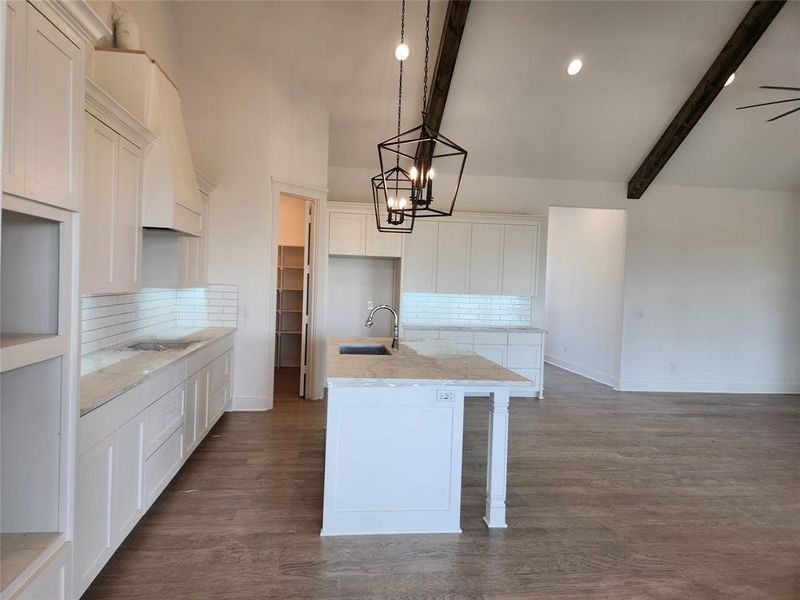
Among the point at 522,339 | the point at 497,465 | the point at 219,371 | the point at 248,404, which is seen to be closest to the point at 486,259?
the point at 522,339

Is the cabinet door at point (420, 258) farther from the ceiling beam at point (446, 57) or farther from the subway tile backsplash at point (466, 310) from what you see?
the ceiling beam at point (446, 57)

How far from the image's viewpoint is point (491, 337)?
20.3 ft

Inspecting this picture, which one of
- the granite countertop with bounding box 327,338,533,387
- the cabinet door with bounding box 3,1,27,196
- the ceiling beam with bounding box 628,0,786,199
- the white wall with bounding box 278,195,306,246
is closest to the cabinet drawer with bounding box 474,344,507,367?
the granite countertop with bounding box 327,338,533,387

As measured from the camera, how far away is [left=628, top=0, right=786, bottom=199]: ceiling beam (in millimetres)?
4746

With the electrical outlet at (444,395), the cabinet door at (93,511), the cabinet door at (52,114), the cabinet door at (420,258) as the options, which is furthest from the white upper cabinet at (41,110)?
the cabinet door at (420,258)

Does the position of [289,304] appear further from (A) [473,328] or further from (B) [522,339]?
(B) [522,339]

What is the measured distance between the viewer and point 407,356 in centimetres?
344

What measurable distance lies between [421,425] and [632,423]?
3580mm

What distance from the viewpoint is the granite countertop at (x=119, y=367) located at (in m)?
2.10

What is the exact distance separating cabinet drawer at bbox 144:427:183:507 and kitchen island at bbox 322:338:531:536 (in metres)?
1.01

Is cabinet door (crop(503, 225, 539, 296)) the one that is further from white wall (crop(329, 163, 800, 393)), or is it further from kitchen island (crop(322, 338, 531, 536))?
kitchen island (crop(322, 338, 531, 536))

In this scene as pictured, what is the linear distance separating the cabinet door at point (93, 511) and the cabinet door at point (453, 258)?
15.5 ft

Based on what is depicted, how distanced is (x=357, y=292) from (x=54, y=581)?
5.28 metres

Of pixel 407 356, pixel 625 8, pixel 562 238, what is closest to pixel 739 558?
pixel 407 356
